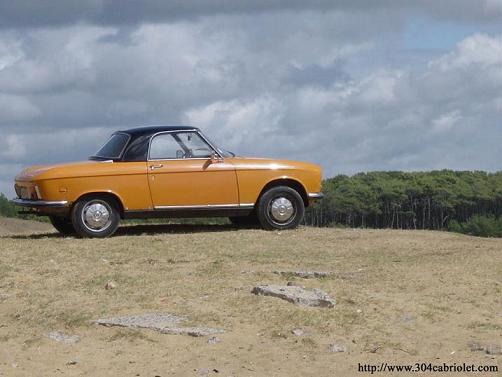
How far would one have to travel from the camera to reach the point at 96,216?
47.3ft

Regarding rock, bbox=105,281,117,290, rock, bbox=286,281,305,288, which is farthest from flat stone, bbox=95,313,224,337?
rock, bbox=286,281,305,288

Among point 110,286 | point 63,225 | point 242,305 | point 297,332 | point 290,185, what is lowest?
point 297,332

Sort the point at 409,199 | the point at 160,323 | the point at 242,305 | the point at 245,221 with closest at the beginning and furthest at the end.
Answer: the point at 160,323
the point at 242,305
the point at 245,221
the point at 409,199

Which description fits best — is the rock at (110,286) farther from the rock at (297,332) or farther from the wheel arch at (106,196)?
the wheel arch at (106,196)

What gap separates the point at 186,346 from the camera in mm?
8906

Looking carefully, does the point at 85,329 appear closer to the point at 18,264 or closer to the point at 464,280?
the point at 18,264

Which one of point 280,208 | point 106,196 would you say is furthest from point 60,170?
point 280,208

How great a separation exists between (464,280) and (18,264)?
4.82 metres

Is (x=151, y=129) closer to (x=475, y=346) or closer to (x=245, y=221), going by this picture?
(x=245, y=221)

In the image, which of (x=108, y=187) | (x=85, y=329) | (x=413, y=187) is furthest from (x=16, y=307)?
(x=413, y=187)

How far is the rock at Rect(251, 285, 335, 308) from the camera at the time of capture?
9.95 metres

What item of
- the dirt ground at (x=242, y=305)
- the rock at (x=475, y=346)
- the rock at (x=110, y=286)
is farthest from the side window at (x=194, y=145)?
the rock at (x=475, y=346)

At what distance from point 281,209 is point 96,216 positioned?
265 cm

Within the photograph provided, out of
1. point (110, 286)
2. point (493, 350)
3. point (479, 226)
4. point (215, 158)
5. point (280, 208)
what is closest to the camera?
point (493, 350)
